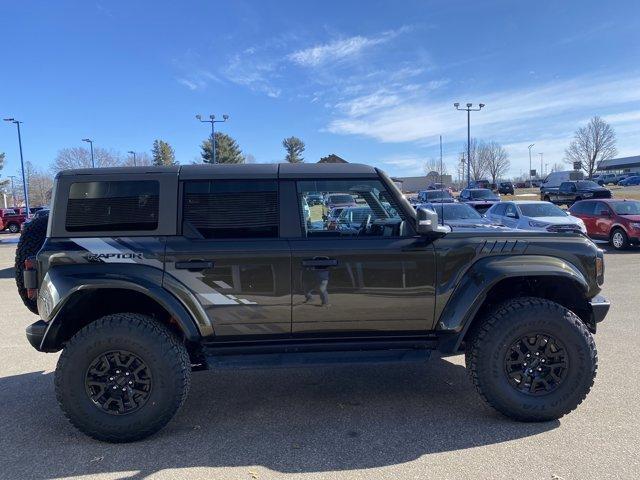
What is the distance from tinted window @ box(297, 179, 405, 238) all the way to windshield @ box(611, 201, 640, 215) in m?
13.1

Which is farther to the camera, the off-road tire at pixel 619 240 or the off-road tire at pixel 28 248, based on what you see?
the off-road tire at pixel 619 240

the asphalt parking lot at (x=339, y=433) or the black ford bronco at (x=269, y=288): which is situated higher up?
the black ford bronco at (x=269, y=288)

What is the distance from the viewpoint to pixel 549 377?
3555mm

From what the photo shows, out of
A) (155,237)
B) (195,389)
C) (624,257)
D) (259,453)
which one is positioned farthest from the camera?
(624,257)

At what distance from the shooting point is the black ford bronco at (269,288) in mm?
3346

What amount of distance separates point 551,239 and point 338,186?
1728 mm

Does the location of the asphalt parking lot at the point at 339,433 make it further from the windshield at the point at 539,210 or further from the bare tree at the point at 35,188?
the bare tree at the point at 35,188

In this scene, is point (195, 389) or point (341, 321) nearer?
point (341, 321)

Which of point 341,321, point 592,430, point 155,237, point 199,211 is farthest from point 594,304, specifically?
point 155,237

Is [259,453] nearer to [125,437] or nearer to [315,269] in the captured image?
[125,437]

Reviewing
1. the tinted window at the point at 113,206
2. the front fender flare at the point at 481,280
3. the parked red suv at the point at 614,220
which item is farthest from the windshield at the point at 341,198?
the parked red suv at the point at 614,220

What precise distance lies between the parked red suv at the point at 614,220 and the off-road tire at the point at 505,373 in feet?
38.8

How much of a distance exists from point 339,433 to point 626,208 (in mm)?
14161

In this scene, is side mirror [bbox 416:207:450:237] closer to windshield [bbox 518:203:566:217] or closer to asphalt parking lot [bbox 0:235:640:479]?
asphalt parking lot [bbox 0:235:640:479]
